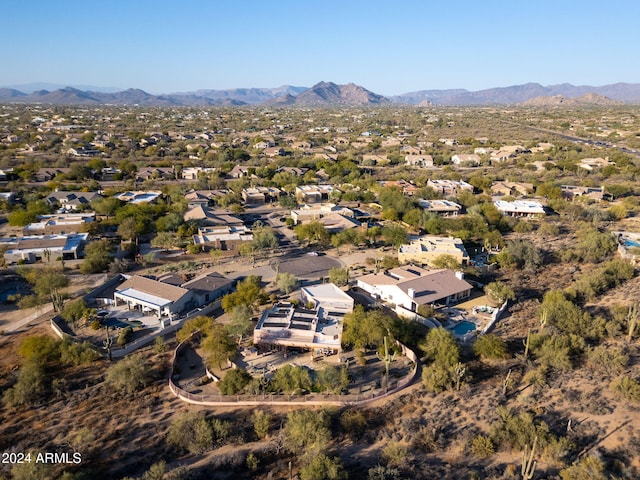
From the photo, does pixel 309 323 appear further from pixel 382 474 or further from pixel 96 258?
pixel 96 258

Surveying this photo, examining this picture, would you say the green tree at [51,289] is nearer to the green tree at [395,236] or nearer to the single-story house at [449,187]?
the green tree at [395,236]

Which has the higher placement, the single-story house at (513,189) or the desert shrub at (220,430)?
the single-story house at (513,189)

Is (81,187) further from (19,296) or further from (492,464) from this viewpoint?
(492,464)

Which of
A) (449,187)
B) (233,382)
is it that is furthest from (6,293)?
(449,187)

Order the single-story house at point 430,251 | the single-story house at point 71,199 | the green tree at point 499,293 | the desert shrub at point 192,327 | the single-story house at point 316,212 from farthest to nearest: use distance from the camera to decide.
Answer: the single-story house at point 71,199 → the single-story house at point 316,212 → the single-story house at point 430,251 → the green tree at point 499,293 → the desert shrub at point 192,327

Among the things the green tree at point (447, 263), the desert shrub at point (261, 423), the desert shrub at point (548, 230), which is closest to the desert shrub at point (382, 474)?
the desert shrub at point (261, 423)

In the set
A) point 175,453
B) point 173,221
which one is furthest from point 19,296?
point 175,453

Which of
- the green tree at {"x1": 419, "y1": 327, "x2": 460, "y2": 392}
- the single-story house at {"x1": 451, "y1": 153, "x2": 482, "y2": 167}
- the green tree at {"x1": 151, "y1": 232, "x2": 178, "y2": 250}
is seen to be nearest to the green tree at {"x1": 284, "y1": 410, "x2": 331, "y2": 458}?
the green tree at {"x1": 419, "y1": 327, "x2": 460, "y2": 392}
